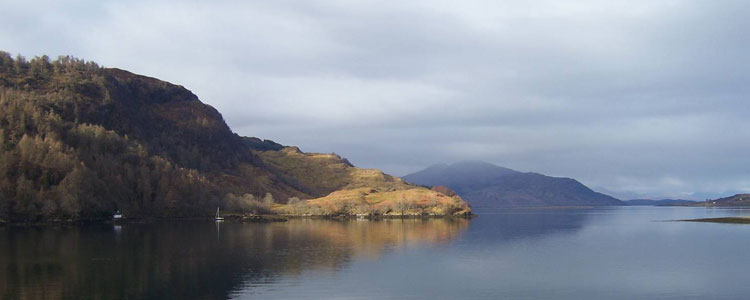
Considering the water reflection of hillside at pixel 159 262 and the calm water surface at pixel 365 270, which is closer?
the water reflection of hillside at pixel 159 262

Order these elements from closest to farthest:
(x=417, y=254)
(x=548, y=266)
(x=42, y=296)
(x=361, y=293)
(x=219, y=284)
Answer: (x=42, y=296)
(x=361, y=293)
(x=219, y=284)
(x=548, y=266)
(x=417, y=254)

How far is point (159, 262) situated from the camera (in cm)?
7550

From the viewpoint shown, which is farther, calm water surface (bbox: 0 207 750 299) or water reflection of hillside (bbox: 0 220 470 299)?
calm water surface (bbox: 0 207 750 299)

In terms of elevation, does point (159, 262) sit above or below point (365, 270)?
above

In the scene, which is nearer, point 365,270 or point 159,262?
point 365,270

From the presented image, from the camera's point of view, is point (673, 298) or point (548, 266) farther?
point (548, 266)

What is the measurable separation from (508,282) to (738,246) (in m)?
64.3

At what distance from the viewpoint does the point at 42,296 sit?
5078cm

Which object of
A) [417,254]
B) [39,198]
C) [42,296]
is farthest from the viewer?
[39,198]

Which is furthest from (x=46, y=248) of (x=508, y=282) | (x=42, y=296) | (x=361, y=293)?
(x=508, y=282)

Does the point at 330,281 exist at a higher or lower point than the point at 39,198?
lower

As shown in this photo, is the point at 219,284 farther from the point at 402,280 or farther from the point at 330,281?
the point at 402,280

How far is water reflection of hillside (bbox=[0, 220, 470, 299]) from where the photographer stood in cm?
5500

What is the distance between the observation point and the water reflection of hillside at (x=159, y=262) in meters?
55.0
